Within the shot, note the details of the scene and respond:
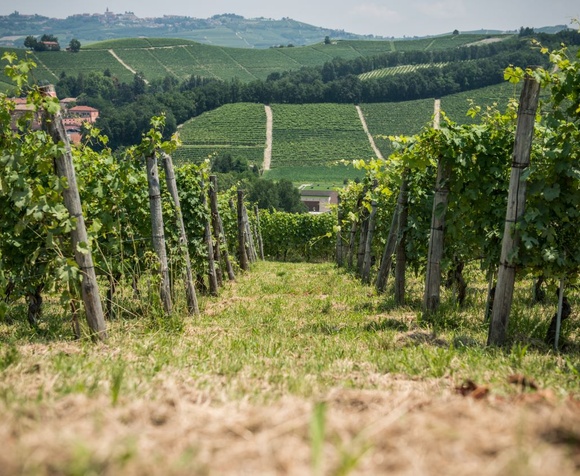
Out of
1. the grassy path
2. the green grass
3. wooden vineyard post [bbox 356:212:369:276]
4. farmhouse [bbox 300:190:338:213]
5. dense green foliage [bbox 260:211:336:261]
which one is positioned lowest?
farmhouse [bbox 300:190:338:213]

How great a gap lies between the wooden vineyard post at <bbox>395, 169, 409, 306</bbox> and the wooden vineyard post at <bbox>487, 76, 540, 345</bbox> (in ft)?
12.0

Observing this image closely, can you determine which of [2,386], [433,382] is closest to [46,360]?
[2,386]

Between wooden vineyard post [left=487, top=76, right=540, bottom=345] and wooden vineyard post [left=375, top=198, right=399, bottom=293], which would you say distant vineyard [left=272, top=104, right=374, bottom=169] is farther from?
wooden vineyard post [left=487, top=76, right=540, bottom=345]

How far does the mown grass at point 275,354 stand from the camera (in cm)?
389

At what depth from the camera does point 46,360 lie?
4602 millimetres

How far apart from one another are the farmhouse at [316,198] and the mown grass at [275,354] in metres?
62.5

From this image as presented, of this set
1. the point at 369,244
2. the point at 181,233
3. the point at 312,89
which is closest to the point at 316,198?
the point at 312,89

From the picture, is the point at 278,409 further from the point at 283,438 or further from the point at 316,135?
the point at 316,135

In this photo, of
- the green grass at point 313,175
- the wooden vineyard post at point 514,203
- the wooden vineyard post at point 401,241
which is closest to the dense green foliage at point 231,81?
the green grass at point 313,175

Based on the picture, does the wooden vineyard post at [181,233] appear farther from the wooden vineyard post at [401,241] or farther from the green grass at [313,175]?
the green grass at [313,175]

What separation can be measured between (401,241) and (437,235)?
2.07 metres

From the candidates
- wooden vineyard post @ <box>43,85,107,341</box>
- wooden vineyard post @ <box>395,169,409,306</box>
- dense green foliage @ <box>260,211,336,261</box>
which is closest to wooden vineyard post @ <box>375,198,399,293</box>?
wooden vineyard post @ <box>395,169,409,306</box>

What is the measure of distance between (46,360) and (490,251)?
5.69m

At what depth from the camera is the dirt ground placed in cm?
217
